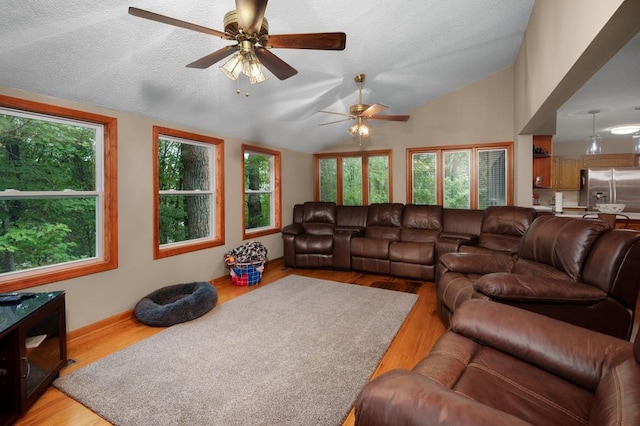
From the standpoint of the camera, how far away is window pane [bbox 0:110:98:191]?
2365mm

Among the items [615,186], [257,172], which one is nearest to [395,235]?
[257,172]

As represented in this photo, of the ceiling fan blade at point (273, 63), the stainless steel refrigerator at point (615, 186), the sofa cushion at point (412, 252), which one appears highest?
the ceiling fan blade at point (273, 63)

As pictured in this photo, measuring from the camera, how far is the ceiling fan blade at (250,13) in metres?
1.42

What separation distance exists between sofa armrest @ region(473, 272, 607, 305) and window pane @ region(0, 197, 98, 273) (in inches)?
134

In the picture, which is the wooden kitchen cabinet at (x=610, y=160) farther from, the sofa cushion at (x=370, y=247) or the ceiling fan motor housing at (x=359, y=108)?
the ceiling fan motor housing at (x=359, y=108)

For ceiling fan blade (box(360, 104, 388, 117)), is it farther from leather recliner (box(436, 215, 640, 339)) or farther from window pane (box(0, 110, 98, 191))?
window pane (box(0, 110, 98, 191))

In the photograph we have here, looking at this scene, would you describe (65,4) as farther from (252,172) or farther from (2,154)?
(252,172)

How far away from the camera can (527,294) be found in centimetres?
179

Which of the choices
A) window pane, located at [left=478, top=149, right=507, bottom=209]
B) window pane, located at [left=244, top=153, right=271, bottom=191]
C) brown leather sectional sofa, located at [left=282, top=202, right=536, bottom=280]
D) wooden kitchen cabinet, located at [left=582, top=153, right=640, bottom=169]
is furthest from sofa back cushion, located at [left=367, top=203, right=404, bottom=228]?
wooden kitchen cabinet, located at [left=582, top=153, right=640, bottom=169]

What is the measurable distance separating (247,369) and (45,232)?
2.14m

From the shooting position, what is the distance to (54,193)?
A: 8.46ft

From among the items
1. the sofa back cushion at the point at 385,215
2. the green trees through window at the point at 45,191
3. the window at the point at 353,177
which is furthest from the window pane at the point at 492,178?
the green trees through window at the point at 45,191

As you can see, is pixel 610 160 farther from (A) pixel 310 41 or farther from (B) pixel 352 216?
(A) pixel 310 41

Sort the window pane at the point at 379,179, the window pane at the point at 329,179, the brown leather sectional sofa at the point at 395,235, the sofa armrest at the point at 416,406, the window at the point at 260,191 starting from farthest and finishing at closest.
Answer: the window pane at the point at 329,179 → the window pane at the point at 379,179 → the window at the point at 260,191 → the brown leather sectional sofa at the point at 395,235 → the sofa armrest at the point at 416,406
